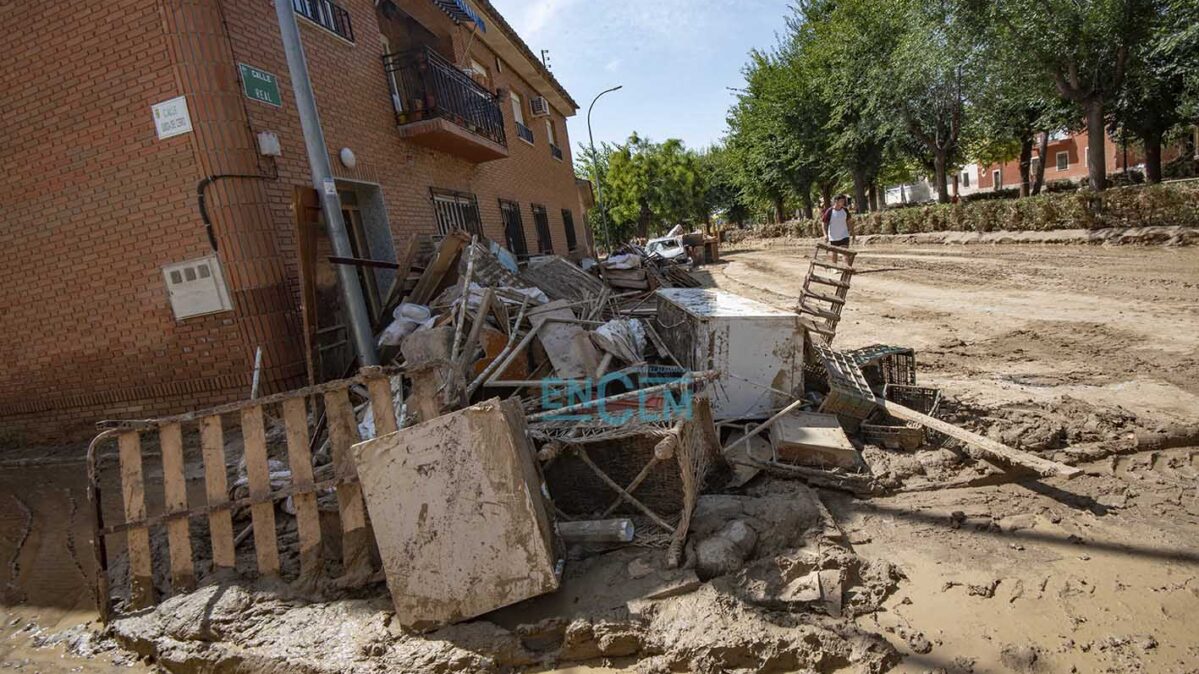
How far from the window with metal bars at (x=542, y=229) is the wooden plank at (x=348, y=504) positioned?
11.0 meters

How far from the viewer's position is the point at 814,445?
12.3ft

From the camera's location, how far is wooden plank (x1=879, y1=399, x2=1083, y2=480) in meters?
3.14

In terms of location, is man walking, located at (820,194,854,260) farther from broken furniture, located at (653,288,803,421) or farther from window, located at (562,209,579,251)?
window, located at (562,209,579,251)

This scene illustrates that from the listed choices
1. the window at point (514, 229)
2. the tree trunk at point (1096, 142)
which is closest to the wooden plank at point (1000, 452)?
the window at point (514, 229)

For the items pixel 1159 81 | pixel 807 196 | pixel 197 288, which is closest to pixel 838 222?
pixel 197 288

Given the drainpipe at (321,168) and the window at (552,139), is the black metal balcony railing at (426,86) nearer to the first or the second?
the drainpipe at (321,168)

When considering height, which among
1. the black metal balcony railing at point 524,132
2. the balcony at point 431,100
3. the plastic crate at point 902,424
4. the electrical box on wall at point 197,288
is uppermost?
the black metal balcony railing at point 524,132

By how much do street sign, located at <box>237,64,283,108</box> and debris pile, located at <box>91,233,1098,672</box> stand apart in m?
3.56

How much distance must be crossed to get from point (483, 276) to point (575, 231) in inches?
467

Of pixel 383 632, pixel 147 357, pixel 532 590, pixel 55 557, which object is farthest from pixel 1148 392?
pixel 147 357

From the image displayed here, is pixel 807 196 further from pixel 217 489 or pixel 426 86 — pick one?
pixel 217 489

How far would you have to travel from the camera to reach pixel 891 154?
2427cm

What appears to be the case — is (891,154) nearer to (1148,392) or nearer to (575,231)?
(575,231)

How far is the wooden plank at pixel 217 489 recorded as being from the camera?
3.12 meters
